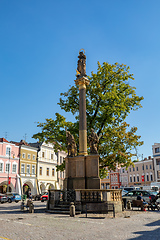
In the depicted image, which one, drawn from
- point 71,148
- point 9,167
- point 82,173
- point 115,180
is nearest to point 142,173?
point 115,180

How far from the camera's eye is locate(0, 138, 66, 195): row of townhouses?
48.4 meters

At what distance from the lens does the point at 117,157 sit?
25.0 metres

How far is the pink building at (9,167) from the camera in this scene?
47.7m

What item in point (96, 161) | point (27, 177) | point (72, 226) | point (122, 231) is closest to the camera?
point (122, 231)

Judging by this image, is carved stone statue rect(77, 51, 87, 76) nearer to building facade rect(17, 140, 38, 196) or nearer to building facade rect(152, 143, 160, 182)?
building facade rect(17, 140, 38, 196)

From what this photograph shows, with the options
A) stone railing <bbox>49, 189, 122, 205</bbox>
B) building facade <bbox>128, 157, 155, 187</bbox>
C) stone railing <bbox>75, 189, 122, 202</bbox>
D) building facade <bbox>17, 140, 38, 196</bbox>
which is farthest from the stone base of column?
building facade <bbox>128, 157, 155, 187</bbox>

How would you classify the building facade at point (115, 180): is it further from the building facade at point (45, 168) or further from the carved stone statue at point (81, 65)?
the carved stone statue at point (81, 65)

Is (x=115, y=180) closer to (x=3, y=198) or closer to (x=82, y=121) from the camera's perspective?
(x=3, y=198)

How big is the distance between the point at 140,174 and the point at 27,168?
40.0 m

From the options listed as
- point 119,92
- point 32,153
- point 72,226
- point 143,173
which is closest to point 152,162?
point 143,173

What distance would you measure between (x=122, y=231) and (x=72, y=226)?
91.3 inches

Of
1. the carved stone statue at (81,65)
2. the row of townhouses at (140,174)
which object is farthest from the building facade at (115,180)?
the carved stone statue at (81,65)

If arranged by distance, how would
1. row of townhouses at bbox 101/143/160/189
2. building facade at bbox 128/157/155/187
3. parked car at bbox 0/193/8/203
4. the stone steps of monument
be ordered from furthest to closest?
1. building facade at bbox 128/157/155/187
2. row of townhouses at bbox 101/143/160/189
3. parked car at bbox 0/193/8/203
4. the stone steps of monument

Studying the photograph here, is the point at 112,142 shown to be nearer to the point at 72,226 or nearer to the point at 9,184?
the point at 72,226
